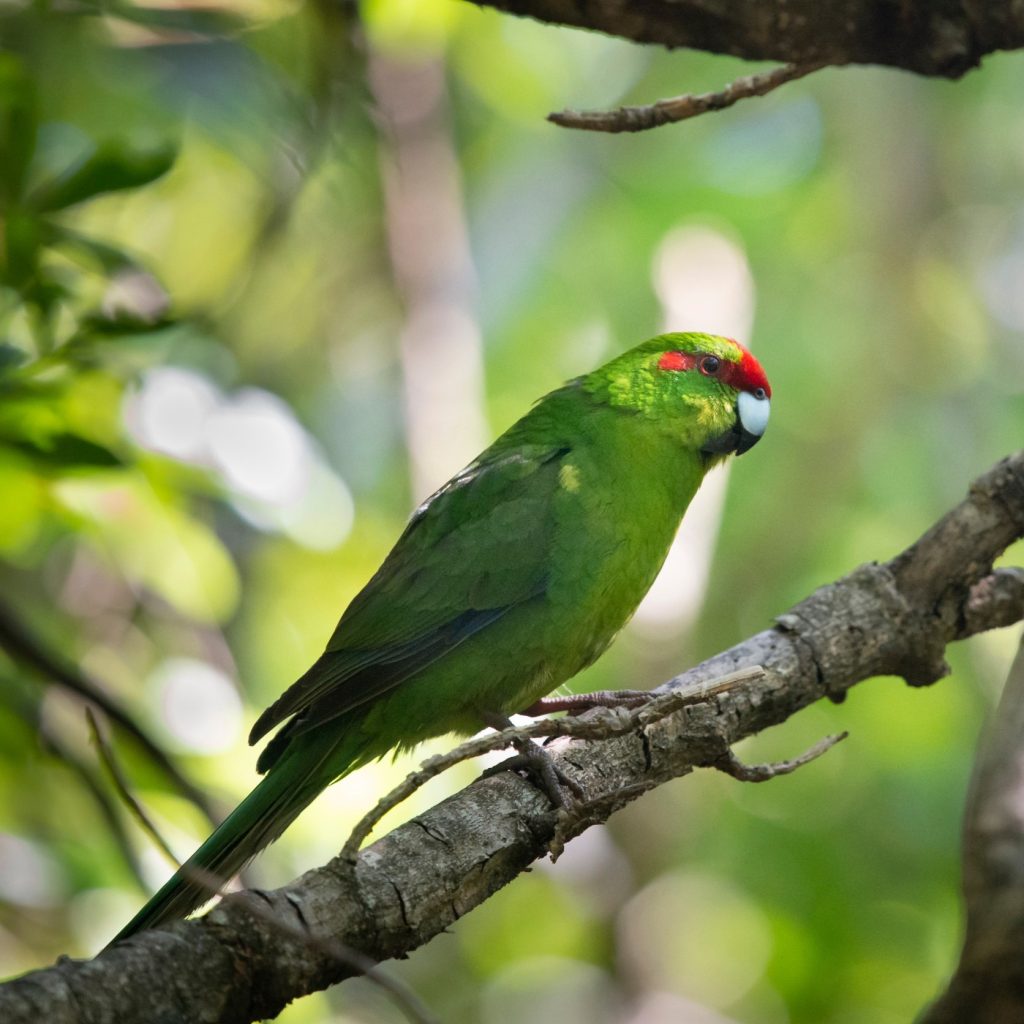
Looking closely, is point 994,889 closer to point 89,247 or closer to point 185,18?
point 89,247

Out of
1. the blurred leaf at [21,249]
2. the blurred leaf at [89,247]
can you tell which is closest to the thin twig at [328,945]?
the blurred leaf at [21,249]

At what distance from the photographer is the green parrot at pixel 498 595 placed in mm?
3154

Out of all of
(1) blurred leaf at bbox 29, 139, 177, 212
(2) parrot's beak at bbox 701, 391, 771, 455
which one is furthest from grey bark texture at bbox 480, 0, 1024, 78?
(2) parrot's beak at bbox 701, 391, 771, 455

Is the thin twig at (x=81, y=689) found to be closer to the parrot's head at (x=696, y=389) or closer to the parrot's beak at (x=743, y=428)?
the parrot's head at (x=696, y=389)

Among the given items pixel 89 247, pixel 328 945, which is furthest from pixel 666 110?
pixel 328 945

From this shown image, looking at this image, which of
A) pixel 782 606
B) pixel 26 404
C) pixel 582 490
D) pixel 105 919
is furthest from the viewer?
pixel 782 606

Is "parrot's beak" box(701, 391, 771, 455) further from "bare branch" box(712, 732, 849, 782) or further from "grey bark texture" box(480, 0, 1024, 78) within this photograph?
"bare branch" box(712, 732, 849, 782)

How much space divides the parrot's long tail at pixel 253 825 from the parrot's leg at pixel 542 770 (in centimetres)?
68

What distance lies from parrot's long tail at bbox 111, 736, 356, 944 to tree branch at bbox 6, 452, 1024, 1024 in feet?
2.15

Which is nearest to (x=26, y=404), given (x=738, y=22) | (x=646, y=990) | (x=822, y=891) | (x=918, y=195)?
(x=738, y=22)

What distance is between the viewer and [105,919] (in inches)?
152

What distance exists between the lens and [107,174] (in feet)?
8.57

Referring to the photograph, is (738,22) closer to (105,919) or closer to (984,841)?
(984,841)

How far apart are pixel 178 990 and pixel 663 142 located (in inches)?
290
